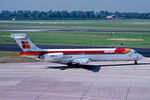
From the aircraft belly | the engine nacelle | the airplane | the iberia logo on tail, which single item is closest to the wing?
the airplane

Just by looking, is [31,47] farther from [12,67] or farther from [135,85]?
[135,85]

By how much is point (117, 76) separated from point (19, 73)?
50.9 ft

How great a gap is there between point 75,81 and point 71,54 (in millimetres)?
11262

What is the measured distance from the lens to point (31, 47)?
50000 mm

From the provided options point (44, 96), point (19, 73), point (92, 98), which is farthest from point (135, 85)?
point (19, 73)

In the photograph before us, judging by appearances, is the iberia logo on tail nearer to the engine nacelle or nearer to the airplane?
the airplane

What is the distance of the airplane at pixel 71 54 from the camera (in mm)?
49812

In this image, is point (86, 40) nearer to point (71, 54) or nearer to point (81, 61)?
point (71, 54)

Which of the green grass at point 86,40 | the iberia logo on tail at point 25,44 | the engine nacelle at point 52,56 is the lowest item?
the green grass at point 86,40

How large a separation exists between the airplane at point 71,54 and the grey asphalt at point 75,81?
56.3 inches

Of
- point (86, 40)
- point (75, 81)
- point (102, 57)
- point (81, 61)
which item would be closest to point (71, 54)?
point (81, 61)

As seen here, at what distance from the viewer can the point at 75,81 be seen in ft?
134

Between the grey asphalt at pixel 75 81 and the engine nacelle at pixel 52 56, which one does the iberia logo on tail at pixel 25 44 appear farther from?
the grey asphalt at pixel 75 81

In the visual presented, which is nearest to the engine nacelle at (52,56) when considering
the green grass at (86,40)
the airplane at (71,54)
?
the airplane at (71,54)
